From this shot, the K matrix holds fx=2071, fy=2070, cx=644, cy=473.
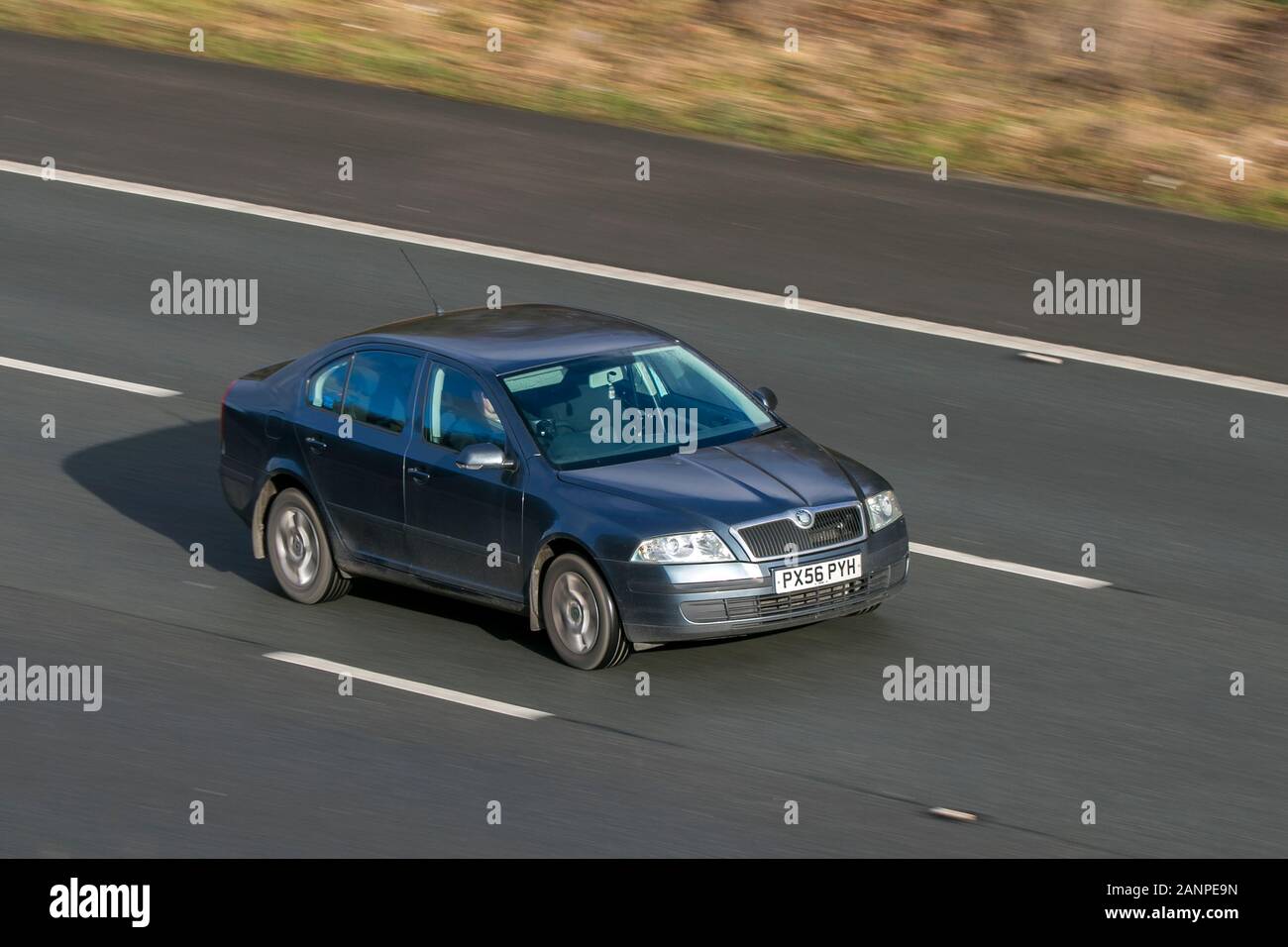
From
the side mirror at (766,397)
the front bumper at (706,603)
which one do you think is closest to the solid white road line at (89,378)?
the side mirror at (766,397)

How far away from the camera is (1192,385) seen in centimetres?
1459

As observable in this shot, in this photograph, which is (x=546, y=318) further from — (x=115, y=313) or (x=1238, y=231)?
(x=1238, y=231)

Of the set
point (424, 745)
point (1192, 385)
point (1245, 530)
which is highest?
point (1192, 385)

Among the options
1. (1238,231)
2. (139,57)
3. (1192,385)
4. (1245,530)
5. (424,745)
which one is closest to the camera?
(424,745)

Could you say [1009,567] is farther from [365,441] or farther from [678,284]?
[678,284]

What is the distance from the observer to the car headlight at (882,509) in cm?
1034

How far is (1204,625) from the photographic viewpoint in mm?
10859

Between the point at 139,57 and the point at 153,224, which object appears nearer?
the point at 153,224

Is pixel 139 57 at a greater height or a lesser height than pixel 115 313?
greater

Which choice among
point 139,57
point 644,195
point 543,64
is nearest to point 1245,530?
point 644,195

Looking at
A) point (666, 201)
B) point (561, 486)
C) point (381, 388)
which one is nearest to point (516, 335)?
point (381, 388)

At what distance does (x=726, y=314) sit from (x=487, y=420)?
5.62 m

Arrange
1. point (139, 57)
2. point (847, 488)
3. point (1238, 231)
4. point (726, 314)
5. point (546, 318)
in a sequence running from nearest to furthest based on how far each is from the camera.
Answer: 1. point (847, 488)
2. point (546, 318)
3. point (726, 314)
4. point (1238, 231)
5. point (139, 57)

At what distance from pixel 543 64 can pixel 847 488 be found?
486 inches
